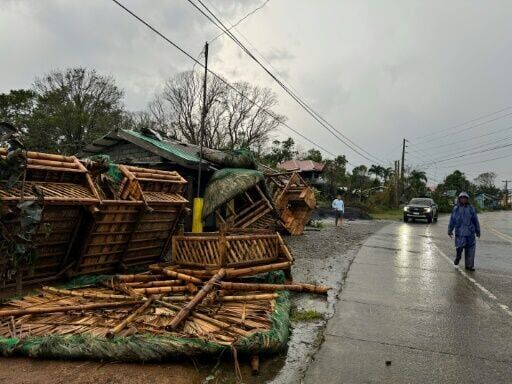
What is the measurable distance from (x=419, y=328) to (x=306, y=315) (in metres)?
1.60

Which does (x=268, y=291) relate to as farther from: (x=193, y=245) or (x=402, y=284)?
(x=402, y=284)

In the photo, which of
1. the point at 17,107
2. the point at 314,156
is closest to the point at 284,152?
the point at 314,156

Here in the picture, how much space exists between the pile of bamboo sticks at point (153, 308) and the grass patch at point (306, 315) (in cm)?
40

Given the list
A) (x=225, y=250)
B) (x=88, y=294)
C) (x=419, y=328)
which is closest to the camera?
(x=419, y=328)

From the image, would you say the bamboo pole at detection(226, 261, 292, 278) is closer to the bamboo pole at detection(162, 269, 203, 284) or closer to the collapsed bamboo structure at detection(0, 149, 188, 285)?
the bamboo pole at detection(162, 269, 203, 284)

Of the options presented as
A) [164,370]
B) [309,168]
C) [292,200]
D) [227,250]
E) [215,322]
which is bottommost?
[164,370]

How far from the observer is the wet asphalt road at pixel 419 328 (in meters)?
4.31

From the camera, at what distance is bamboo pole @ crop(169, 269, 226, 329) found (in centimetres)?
474

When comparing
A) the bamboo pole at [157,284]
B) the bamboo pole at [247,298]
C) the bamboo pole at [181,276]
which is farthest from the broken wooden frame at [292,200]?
the bamboo pole at [247,298]

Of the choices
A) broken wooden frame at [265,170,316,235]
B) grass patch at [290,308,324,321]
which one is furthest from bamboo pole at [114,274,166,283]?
broken wooden frame at [265,170,316,235]

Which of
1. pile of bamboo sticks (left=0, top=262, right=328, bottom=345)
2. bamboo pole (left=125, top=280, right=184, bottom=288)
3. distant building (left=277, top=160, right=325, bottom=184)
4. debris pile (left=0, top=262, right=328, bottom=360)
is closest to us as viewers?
debris pile (left=0, top=262, right=328, bottom=360)

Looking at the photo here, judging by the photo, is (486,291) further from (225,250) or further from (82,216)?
(82,216)

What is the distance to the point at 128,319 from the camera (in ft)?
15.9

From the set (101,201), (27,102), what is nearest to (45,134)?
(27,102)
